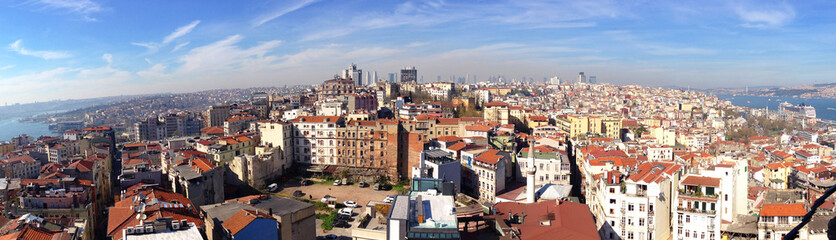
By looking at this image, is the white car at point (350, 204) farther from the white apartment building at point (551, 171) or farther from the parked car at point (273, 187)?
the white apartment building at point (551, 171)

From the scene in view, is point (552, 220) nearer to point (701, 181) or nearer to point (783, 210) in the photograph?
point (701, 181)

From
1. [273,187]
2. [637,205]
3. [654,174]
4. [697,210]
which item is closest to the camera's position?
[697,210]

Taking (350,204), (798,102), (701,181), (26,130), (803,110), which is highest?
(701,181)

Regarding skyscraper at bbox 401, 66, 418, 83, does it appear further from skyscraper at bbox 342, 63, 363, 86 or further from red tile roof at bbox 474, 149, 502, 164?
red tile roof at bbox 474, 149, 502, 164

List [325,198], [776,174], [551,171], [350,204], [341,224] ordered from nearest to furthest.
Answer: [341,224], [350,204], [551,171], [325,198], [776,174]

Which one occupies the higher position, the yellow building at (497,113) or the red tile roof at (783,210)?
the yellow building at (497,113)

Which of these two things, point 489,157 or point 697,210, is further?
point 489,157

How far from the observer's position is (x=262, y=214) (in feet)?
32.2

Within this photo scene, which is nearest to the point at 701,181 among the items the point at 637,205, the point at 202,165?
the point at 637,205

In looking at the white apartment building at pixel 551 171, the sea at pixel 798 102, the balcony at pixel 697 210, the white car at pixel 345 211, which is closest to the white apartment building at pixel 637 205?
the balcony at pixel 697 210

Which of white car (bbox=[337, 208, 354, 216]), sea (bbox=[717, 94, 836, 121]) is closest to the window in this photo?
white car (bbox=[337, 208, 354, 216])

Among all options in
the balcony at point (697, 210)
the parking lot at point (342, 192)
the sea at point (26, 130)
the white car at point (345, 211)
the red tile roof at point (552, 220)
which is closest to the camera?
the red tile roof at point (552, 220)

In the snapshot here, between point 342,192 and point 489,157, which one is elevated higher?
point 489,157

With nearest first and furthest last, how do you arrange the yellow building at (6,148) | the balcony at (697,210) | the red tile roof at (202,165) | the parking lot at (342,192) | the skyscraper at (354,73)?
the balcony at (697,210) → the red tile roof at (202,165) → the parking lot at (342,192) → the yellow building at (6,148) → the skyscraper at (354,73)
